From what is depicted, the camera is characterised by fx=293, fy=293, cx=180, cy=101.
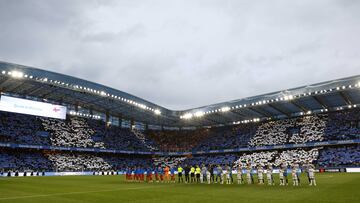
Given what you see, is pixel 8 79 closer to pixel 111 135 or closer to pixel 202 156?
pixel 111 135

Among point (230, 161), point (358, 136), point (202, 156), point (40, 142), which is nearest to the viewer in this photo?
point (358, 136)

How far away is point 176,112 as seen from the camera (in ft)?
254

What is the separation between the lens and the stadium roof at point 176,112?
1994 inches

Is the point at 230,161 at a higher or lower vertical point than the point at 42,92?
lower

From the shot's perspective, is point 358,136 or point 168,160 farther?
point 168,160

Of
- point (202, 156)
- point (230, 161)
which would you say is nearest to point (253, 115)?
point (230, 161)

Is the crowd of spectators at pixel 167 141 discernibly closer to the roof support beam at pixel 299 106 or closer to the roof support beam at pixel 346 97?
the roof support beam at pixel 299 106

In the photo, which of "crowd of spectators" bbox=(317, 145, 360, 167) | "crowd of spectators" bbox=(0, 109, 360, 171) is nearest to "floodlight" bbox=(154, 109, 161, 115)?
"crowd of spectators" bbox=(0, 109, 360, 171)

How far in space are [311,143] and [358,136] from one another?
853 cm

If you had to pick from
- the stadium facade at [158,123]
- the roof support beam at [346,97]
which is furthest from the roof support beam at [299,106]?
the roof support beam at [346,97]

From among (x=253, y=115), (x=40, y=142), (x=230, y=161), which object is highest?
(x=253, y=115)

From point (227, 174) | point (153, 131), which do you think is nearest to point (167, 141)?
point (153, 131)

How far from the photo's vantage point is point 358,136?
182 feet

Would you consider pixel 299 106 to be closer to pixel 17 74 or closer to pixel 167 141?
pixel 167 141
